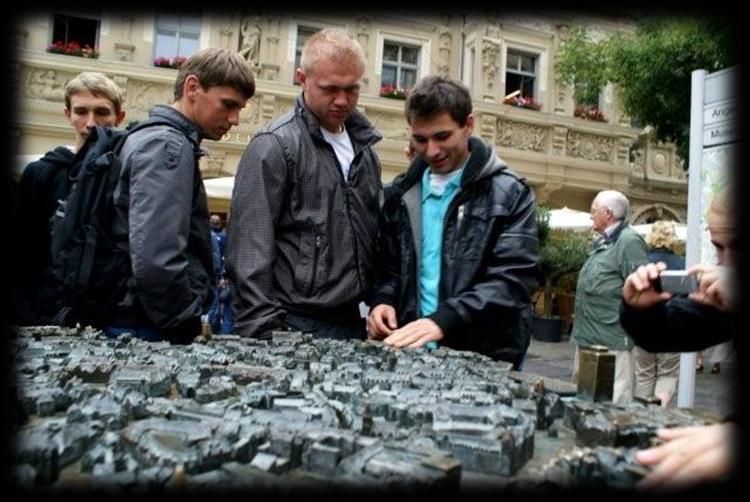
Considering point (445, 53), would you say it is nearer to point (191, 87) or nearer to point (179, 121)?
point (191, 87)

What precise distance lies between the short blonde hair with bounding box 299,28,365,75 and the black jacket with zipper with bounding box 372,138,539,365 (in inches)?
19.6

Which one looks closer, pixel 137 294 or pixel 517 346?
pixel 137 294

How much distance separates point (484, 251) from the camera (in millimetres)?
2061

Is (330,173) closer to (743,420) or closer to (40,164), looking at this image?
(40,164)

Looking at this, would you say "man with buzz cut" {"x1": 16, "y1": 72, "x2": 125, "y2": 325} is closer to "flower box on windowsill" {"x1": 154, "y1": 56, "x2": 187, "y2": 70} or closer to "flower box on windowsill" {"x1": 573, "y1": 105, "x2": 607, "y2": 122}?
"flower box on windowsill" {"x1": 154, "y1": 56, "x2": 187, "y2": 70}

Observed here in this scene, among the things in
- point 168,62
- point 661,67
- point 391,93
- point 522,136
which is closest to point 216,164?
point 168,62

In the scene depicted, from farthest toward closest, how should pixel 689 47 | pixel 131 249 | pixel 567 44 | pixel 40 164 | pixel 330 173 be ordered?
pixel 567 44, pixel 689 47, pixel 40 164, pixel 330 173, pixel 131 249

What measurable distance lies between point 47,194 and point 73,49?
37.6 ft

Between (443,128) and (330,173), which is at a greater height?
(443,128)

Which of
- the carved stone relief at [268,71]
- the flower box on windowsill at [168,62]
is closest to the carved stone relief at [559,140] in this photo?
the carved stone relief at [268,71]

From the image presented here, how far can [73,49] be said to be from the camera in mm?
12164

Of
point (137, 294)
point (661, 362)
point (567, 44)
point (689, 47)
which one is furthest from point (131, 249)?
point (567, 44)

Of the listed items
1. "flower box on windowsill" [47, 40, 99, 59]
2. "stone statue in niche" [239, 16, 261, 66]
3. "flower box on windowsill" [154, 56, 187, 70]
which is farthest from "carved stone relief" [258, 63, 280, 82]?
"flower box on windowsill" [47, 40, 99, 59]

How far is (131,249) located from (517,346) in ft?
4.11
